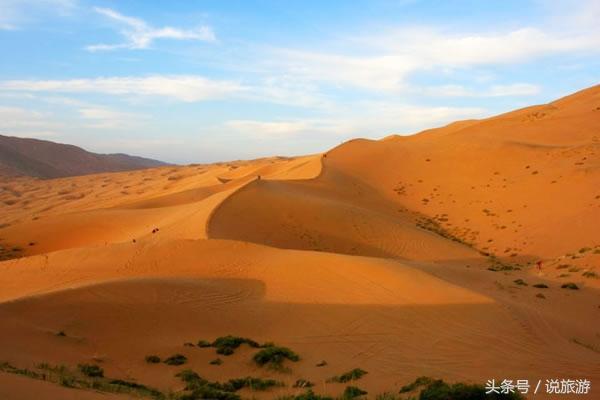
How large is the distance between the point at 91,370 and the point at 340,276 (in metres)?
7.37

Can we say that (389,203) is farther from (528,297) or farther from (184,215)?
(528,297)

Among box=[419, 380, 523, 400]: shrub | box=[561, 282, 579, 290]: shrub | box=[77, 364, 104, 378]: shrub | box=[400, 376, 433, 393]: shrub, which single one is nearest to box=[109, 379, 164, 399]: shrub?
box=[77, 364, 104, 378]: shrub

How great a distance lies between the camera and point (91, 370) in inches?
319

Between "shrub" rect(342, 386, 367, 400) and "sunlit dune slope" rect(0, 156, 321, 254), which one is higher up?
"sunlit dune slope" rect(0, 156, 321, 254)

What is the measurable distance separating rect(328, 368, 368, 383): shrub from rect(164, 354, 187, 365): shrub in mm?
2892

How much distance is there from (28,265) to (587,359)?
670 inches

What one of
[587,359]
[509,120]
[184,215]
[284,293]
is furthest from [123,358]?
[509,120]

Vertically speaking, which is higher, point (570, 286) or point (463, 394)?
point (463, 394)

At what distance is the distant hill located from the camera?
82.9m

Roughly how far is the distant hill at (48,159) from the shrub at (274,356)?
7424 cm

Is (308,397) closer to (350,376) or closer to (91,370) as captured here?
(350,376)

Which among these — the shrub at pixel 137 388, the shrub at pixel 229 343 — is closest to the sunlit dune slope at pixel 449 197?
the shrub at pixel 229 343

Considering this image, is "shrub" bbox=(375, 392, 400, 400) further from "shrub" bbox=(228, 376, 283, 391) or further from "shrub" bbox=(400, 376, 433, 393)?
"shrub" bbox=(228, 376, 283, 391)

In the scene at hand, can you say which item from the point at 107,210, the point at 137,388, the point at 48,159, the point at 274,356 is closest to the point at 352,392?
the point at 274,356
